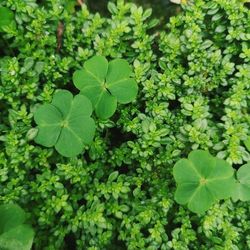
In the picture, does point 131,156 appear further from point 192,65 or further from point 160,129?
point 192,65

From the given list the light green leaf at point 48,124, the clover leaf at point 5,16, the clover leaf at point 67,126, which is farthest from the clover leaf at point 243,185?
the clover leaf at point 5,16

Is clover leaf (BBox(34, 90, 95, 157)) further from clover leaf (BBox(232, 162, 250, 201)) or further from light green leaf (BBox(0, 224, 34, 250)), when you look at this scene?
clover leaf (BBox(232, 162, 250, 201))

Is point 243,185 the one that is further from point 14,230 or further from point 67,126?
point 14,230

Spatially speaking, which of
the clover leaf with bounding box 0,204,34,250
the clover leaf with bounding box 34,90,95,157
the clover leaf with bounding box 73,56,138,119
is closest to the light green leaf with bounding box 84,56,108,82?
the clover leaf with bounding box 73,56,138,119

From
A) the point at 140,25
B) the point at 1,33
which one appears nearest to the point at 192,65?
the point at 140,25

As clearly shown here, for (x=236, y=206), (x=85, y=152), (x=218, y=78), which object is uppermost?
(x=218, y=78)

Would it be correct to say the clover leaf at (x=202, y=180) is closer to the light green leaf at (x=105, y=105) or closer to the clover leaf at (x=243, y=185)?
the clover leaf at (x=243, y=185)
